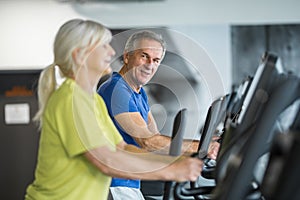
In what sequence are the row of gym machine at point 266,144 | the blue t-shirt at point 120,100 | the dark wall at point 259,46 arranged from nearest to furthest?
1. the row of gym machine at point 266,144
2. the blue t-shirt at point 120,100
3. the dark wall at point 259,46

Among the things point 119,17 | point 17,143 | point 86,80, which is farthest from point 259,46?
point 86,80

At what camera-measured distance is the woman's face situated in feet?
5.79

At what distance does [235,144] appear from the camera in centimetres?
161

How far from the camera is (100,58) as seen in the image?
1.77 metres

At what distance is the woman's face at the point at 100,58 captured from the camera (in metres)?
1.77

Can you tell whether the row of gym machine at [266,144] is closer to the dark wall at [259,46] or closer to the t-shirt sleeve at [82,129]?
the t-shirt sleeve at [82,129]

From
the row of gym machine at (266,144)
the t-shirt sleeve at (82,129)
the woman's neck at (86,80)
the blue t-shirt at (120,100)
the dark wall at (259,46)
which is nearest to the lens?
the row of gym machine at (266,144)

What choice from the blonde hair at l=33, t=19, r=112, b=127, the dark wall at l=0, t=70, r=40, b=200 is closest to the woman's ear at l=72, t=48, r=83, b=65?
the blonde hair at l=33, t=19, r=112, b=127

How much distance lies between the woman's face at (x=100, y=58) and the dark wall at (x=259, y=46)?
4184mm

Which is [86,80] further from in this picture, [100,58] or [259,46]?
[259,46]

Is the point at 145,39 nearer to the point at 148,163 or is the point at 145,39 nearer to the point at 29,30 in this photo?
the point at 148,163

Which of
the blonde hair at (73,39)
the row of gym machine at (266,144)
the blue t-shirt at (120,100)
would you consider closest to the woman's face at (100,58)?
the blonde hair at (73,39)

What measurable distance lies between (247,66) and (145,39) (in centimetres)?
355

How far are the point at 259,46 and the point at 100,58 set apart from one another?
4310 mm
